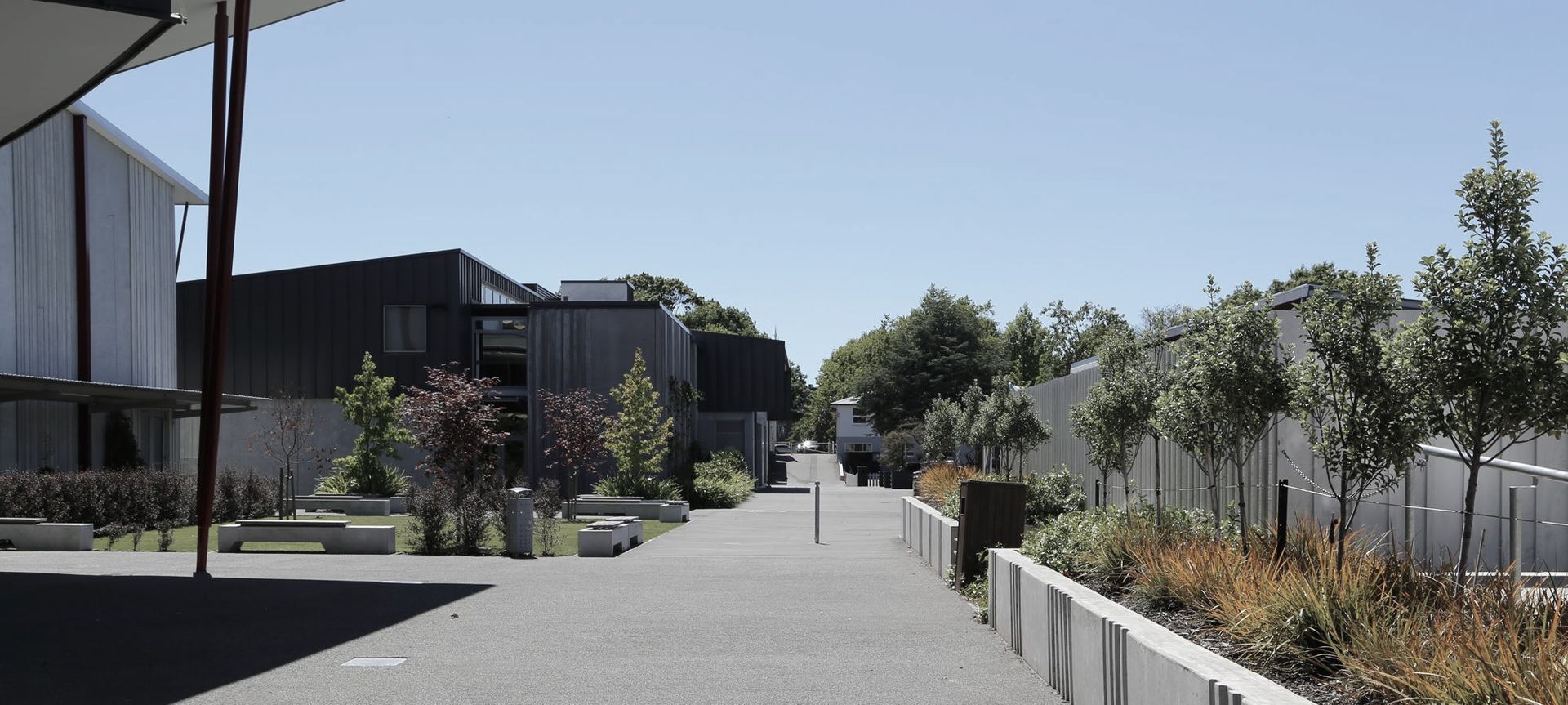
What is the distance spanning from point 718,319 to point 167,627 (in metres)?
90.2

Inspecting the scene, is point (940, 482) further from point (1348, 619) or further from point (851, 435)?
point (851, 435)

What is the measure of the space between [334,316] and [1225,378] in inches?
1592

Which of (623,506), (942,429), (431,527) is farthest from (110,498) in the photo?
(942,429)

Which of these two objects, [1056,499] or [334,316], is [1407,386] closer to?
[1056,499]

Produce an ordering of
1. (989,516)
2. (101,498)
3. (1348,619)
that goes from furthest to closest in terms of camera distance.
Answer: (101,498) < (989,516) < (1348,619)

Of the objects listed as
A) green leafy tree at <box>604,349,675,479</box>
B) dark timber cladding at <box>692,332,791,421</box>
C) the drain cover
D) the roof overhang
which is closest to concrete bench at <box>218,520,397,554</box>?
the roof overhang

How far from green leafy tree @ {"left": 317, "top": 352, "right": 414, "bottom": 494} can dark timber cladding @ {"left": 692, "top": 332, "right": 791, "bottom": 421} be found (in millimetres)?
20615

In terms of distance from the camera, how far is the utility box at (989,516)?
14047 millimetres

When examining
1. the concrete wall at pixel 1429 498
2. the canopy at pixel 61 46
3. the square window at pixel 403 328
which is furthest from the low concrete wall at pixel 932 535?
the square window at pixel 403 328

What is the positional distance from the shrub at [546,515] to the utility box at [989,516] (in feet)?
28.9

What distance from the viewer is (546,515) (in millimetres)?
23500

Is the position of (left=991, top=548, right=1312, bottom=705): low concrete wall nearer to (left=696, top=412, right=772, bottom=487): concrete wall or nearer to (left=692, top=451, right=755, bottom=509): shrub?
(left=692, top=451, right=755, bottom=509): shrub

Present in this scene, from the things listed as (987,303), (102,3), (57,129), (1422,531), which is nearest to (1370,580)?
(1422,531)

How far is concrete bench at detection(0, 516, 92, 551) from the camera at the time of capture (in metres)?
21.3
